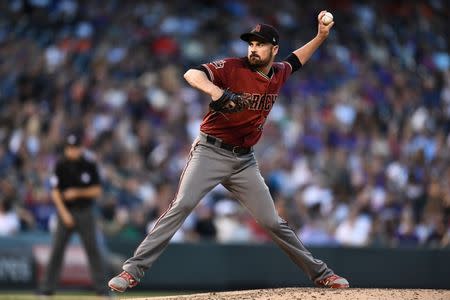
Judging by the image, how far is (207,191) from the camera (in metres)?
7.46

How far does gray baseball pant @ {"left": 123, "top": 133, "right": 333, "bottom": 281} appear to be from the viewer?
7.33 metres

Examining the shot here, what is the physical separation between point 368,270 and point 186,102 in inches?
180

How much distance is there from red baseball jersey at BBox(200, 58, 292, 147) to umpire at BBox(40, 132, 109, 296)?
394 centimetres

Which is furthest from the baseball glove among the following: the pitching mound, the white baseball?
the pitching mound

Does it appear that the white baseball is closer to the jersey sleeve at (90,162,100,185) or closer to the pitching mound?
A: the pitching mound

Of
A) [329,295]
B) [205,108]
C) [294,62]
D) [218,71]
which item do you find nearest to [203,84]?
[218,71]

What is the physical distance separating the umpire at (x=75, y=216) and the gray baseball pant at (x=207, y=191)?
382 centimetres

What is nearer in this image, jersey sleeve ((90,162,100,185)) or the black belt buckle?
the black belt buckle

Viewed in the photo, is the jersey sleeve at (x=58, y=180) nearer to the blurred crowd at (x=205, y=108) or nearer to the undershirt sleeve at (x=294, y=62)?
the blurred crowd at (x=205, y=108)

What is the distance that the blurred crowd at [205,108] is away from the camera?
14406mm

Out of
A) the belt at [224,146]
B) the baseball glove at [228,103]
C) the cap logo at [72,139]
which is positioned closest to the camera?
the baseball glove at [228,103]

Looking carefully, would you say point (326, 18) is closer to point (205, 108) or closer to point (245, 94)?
point (245, 94)

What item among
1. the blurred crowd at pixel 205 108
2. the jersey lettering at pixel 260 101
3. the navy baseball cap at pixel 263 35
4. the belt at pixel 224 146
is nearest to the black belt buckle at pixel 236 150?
the belt at pixel 224 146

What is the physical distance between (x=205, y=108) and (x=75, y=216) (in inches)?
224
